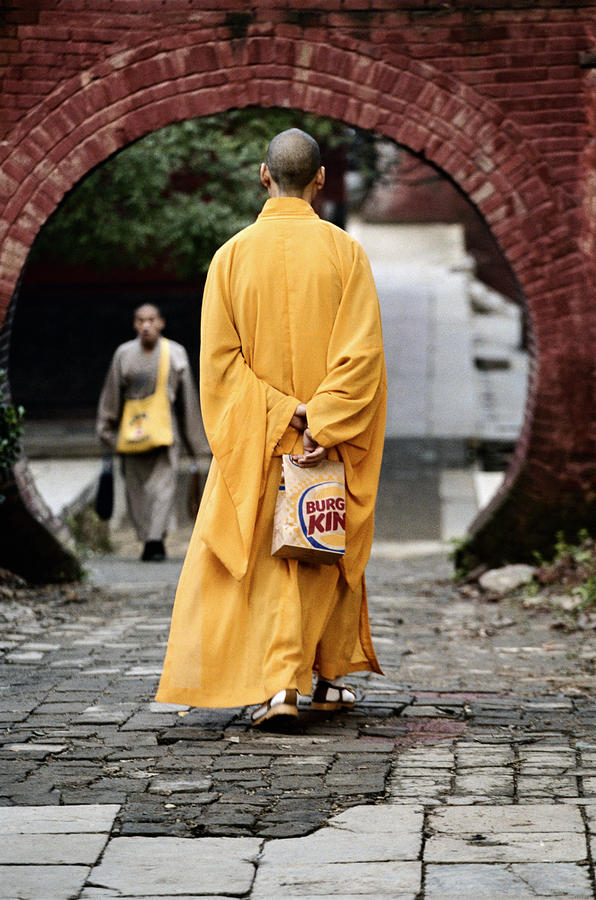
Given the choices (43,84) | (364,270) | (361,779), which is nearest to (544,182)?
(43,84)

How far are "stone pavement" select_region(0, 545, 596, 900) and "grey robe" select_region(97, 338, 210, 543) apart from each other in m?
3.80

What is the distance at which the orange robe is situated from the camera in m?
4.74

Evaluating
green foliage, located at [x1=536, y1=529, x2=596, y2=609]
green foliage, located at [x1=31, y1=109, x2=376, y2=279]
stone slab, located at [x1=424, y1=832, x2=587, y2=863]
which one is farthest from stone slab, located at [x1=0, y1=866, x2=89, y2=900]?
green foliage, located at [x1=31, y1=109, x2=376, y2=279]

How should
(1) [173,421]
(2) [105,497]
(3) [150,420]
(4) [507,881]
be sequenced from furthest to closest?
(1) [173,421]
(3) [150,420]
(2) [105,497]
(4) [507,881]

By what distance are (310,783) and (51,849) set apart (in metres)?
0.88

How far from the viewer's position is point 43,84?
8195 millimetres

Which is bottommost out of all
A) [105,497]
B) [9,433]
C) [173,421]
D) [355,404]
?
[105,497]

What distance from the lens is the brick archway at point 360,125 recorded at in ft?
26.7

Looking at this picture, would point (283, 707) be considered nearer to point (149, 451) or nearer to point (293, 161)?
point (293, 161)

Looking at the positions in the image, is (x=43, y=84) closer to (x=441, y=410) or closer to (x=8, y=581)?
(x=8, y=581)

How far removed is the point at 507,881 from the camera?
3.19 m

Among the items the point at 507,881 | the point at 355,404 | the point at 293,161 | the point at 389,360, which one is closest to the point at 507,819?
the point at 507,881

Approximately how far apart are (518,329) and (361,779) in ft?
62.4

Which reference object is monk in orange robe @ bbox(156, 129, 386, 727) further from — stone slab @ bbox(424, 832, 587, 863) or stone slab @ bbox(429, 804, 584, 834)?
stone slab @ bbox(424, 832, 587, 863)
